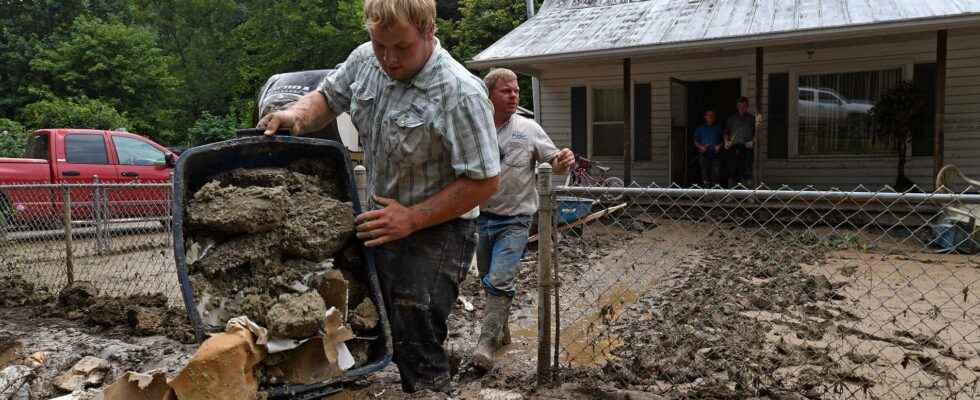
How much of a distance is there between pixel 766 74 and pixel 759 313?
669 centimetres

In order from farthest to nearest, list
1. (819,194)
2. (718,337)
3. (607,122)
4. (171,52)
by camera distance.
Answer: (171,52)
(607,122)
(718,337)
(819,194)

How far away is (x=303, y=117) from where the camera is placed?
2303 millimetres

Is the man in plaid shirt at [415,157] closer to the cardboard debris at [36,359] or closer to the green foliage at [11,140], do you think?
the cardboard debris at [36,359]

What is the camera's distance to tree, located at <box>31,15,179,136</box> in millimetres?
21578

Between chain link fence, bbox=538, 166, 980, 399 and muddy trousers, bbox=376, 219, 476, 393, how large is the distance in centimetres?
70

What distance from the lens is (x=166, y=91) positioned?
24.3m

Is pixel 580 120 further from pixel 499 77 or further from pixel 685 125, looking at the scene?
pixel 499 77

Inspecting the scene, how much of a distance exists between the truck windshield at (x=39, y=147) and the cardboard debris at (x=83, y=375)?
296 inches

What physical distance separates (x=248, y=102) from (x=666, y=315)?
26.1 m

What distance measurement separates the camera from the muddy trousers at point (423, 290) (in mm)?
2258

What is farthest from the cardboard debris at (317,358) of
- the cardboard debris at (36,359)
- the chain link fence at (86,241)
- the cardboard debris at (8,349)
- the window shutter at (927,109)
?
the window shutter at (927,109)

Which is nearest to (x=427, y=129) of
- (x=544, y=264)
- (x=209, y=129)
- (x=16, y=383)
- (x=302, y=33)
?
(x=544, y=264)

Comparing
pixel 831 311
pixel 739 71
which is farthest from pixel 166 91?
pixel 831 311

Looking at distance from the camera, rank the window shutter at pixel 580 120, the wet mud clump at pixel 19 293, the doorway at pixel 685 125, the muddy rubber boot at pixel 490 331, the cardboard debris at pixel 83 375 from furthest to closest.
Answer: the window shutter at pixel 580 120, the doorway at pixel 685 125, the wet mud clump at pixel 19 293, the muddy rubber boot at pixel 490 331, the cardboard debris at pixel 83 375
